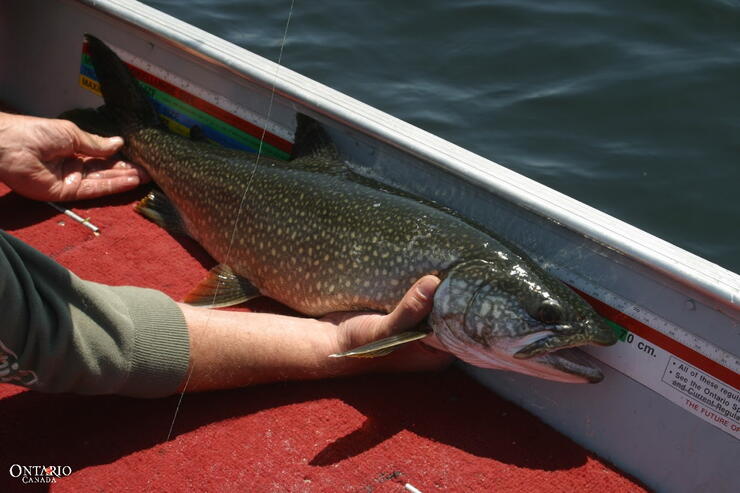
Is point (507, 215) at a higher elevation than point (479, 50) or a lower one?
lower

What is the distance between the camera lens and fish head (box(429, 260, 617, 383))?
280 cm

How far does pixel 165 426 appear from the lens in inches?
112

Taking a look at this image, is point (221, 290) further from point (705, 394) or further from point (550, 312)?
point (705, 394)

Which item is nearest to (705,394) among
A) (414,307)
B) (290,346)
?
(414,307)

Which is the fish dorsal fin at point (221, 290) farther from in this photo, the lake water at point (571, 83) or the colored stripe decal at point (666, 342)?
the lake water at point (571, 83)

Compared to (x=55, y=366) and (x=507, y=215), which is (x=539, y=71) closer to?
(x=507, y=215)

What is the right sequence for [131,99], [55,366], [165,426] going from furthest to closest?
1. [131,99]
2. [165,426]
3. [55,366]

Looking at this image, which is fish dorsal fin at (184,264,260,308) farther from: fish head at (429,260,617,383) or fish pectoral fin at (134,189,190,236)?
fish head at (429,260,617,383)

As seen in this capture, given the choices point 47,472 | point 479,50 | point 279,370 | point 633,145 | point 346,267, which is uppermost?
point 479,50

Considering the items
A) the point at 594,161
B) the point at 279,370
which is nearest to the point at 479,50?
the point at 594,161

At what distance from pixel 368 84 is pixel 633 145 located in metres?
Result: 2.59

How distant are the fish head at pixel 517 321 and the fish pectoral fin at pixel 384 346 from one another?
112 millimetres

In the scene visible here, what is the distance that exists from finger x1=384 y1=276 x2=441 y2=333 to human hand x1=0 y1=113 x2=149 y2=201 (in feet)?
6.63

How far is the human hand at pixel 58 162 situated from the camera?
3.92 m
